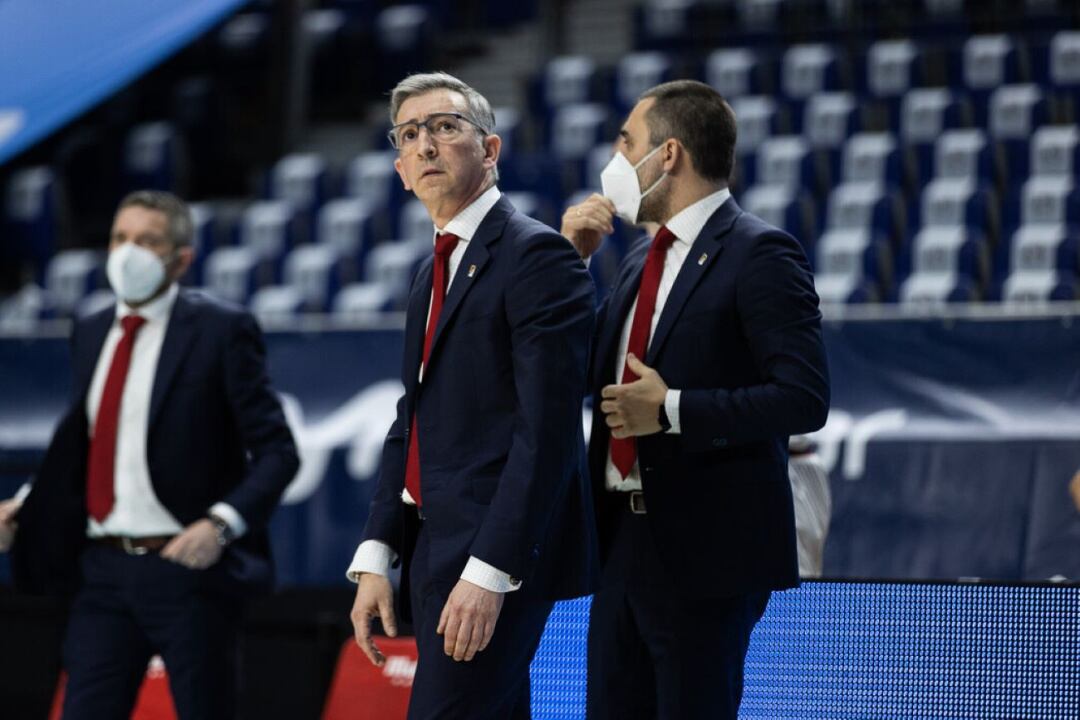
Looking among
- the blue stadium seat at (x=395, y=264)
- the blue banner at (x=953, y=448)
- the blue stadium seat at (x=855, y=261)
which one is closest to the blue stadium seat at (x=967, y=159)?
the blue stadium seat at (x=855, y=261)

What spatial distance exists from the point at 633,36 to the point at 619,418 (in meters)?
10.1

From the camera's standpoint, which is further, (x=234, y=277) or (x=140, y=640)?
(x=234, y=277)

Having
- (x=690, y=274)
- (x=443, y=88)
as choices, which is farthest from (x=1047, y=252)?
(x=443, y=88)

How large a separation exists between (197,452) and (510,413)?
5.50 feet

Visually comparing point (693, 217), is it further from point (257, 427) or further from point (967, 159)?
point (967, 159)

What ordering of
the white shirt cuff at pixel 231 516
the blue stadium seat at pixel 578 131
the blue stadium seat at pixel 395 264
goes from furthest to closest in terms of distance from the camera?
the blue stadium seat at pixel 578 131
the blue stadium seat at pixel 395 264
the white shirt cuff at pixel 231 516

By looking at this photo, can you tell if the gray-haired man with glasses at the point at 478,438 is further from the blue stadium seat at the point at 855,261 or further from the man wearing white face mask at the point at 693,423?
the blue stadium seat at the point at 855,261

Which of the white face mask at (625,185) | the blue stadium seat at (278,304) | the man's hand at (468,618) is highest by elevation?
the white face mask at (625,185)

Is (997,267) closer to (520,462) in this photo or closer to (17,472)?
(17,472)

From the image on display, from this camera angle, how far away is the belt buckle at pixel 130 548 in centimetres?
425

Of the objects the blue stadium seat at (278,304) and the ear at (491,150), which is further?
the blue stadium seat at (278,304)

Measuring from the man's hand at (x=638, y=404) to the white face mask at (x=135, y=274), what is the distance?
72.4 inches

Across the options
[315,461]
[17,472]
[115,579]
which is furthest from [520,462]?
[17,472]

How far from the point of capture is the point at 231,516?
4242mm
